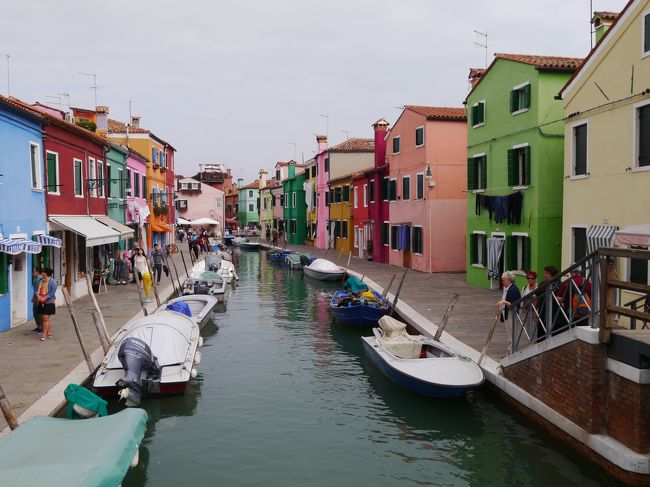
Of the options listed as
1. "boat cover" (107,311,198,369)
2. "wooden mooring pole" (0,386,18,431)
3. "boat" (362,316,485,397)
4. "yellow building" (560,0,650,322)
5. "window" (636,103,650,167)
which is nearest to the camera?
"wooden mooring pole" (0,386,18,431)

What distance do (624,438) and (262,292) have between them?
71.2ft

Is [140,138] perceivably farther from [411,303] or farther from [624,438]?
[624,438]

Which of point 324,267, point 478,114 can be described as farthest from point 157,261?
point 478,114

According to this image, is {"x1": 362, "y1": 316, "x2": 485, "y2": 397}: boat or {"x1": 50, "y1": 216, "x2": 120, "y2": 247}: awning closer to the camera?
{"x1": 362, "y1": 316, "x2": 485, "y2": 397}: boat

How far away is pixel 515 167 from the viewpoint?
837 inches

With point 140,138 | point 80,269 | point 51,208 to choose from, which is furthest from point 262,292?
point 140,138

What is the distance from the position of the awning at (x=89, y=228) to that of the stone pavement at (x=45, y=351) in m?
2.21

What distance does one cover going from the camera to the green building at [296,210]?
5994cm

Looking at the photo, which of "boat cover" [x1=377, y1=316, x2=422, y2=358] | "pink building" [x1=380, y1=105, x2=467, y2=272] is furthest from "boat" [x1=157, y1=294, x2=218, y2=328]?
"pink building" [x1=380, y1=105, x2=467, y2=272]

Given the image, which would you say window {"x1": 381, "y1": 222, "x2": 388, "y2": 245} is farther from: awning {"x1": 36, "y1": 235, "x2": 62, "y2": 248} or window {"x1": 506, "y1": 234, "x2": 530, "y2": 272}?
awning {"x1": 36, "y1": 235, "x2": 62, "y2": 248}

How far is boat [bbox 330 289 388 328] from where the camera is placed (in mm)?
18719

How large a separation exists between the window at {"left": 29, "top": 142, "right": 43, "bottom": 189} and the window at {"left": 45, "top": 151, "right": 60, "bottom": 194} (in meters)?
0.79

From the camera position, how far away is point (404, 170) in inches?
1280

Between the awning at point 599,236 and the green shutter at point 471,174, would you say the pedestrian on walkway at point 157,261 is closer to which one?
the green shutter at point 471,174
